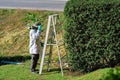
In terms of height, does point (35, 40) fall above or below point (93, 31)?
below

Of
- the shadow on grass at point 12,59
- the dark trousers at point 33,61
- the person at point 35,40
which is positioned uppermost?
the person at point 35,40

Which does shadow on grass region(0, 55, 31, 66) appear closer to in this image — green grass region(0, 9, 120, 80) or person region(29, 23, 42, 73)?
green grass region(0, 9, 120, 80)

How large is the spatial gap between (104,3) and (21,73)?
3.30 m

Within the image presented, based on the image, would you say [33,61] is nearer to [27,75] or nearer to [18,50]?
[27,75]

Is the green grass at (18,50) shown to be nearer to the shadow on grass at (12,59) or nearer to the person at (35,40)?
the shadow on grass at (12,59)

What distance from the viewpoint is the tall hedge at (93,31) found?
366 inches

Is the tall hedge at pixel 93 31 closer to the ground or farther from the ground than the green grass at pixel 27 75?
farther from the ground

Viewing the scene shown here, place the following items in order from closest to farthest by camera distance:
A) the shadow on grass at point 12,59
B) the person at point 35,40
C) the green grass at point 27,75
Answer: the green grass at point 27,75, the person at point 35,40, the shadow on grass at point 12,59

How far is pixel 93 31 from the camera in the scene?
948 centimetres

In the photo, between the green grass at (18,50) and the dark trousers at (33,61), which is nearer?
the green grass at (18,50)

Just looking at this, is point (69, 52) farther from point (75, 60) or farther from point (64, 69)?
point (64, 69)

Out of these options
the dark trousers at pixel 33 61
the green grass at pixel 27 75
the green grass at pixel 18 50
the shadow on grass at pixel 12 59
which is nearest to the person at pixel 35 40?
the dark trousers at pixel 33 61

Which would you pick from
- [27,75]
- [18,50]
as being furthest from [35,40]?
[18,50]

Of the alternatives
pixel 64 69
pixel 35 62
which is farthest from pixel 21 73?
pixel 64 69
